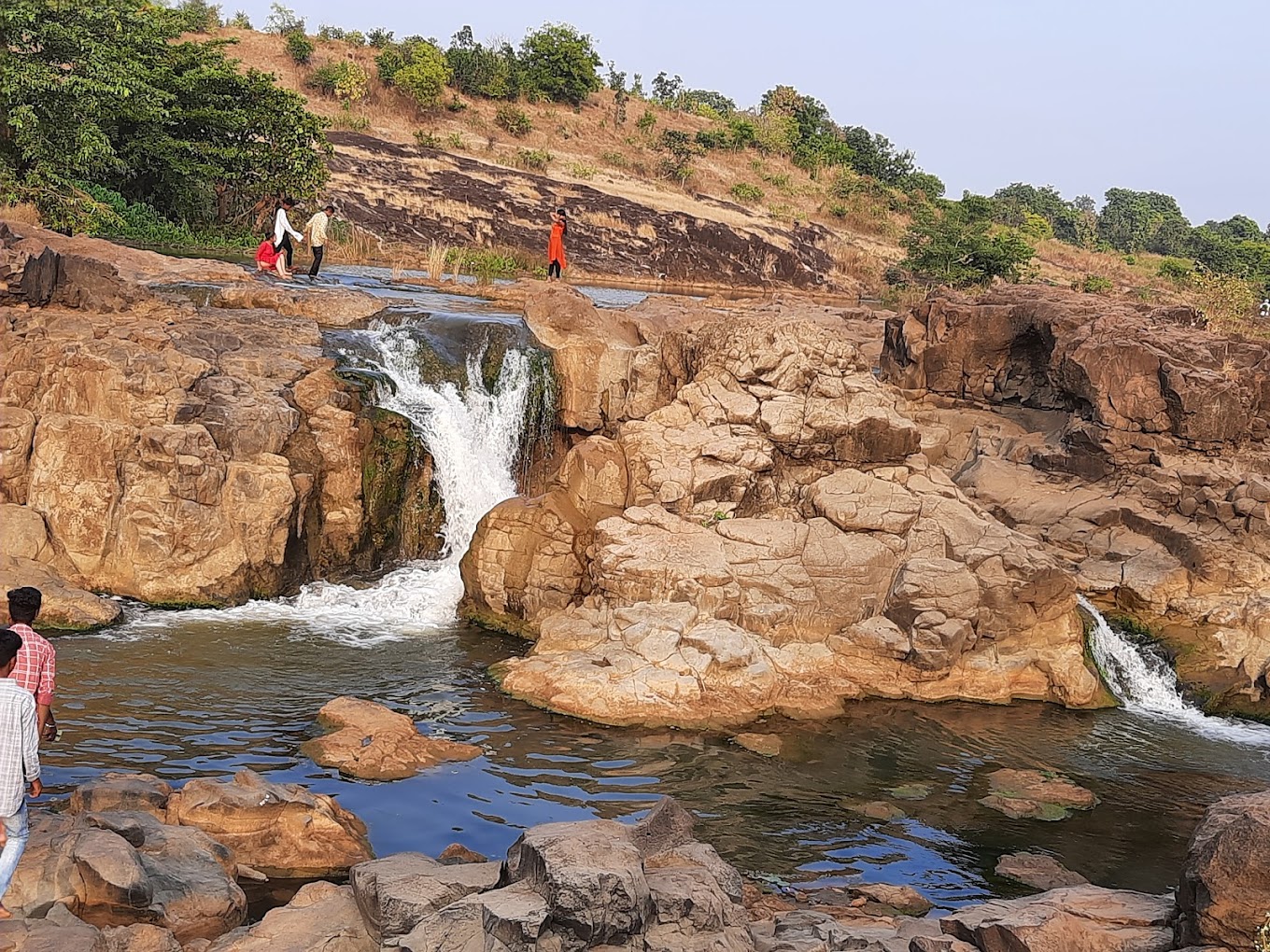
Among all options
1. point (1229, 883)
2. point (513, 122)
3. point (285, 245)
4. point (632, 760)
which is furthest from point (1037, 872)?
point (513, 122)

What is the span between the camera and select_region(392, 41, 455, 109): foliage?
3906 cm

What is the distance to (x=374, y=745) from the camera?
28.9 ft

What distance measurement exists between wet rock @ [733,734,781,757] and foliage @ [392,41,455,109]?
3416 cm

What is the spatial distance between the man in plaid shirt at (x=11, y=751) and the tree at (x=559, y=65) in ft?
138

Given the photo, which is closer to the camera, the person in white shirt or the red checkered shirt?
the red checkered shirt

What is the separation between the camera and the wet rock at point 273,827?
280 inches

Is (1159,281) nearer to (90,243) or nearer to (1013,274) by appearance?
(1013,274)

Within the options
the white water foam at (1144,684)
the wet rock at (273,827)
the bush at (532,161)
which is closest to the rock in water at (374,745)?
the wet rock at (273,827)

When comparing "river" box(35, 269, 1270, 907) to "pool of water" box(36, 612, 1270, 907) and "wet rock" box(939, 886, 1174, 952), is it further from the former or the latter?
"wet rock" box(939, 886, 1174, 952)

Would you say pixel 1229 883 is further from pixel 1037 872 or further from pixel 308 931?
pixel 308 931

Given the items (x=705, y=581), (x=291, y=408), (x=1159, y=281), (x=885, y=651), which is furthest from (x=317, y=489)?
(x=1159, y=281)

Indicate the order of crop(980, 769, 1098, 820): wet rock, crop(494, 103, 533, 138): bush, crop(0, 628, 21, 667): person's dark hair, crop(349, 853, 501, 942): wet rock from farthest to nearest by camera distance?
crop(494, 103, 533, 138): bush
crop(980, 769, 1098, 820): wet rock
crop(349, 853, 501, 942): wet rock
crop(0, 628, 21, 667): person's dark hair

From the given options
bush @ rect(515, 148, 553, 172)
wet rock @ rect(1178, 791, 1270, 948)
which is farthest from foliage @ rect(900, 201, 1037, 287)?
wet rock @ rect(1178, 791, 1270, 948)

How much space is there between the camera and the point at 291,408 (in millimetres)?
13203
